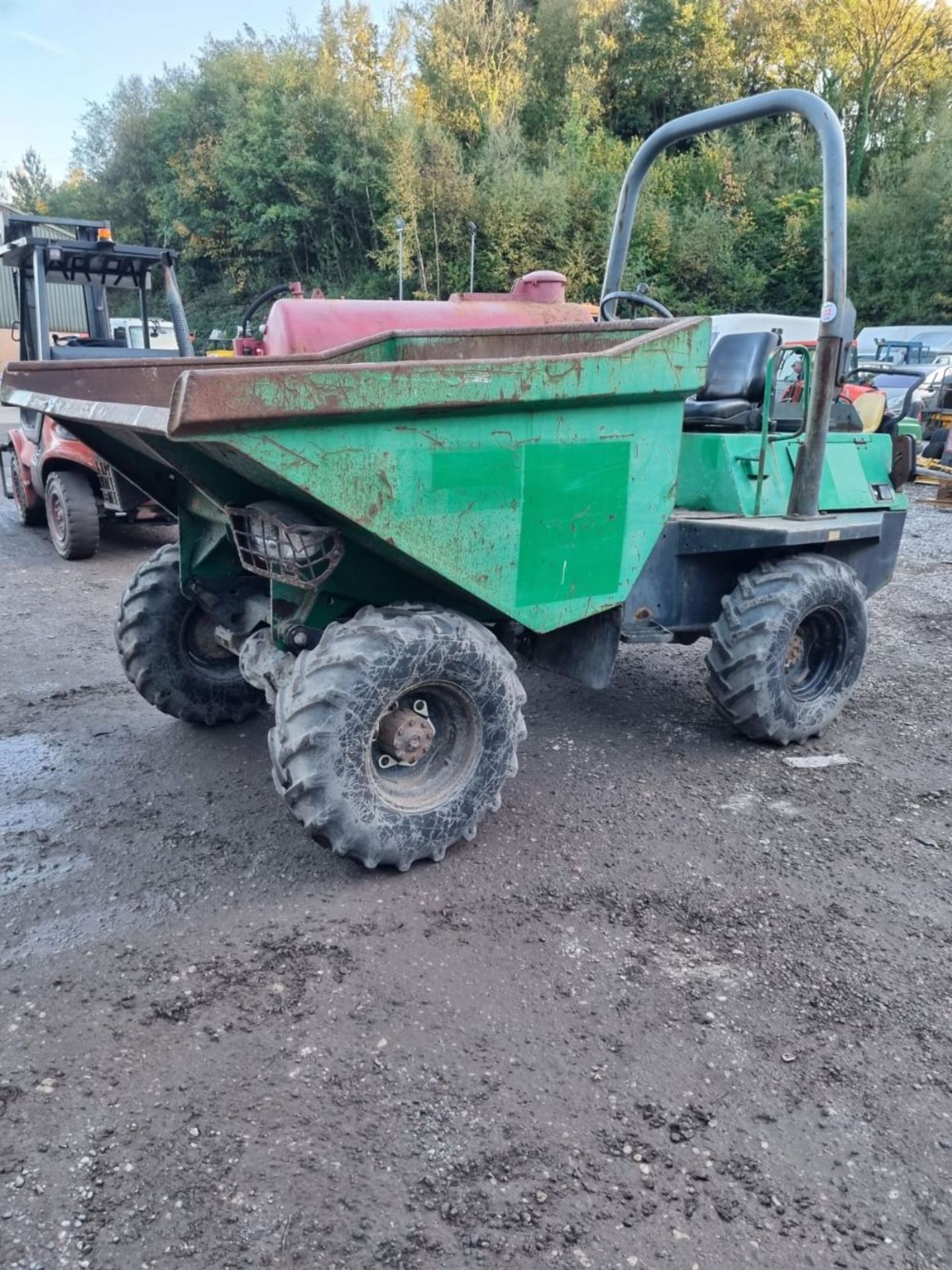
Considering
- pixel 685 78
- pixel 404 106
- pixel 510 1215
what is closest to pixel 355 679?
pixel 510 1215

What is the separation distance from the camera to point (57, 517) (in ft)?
26.0

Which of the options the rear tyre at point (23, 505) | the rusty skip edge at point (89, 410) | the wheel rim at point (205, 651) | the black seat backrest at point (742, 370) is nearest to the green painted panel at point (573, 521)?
the rusty skip edge at point (89, 410)

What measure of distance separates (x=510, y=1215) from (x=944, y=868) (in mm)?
1985

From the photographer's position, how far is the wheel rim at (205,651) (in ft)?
13.2

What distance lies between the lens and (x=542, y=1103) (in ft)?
6.97

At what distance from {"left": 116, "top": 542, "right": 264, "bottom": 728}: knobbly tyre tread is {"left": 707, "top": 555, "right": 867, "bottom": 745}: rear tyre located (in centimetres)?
202

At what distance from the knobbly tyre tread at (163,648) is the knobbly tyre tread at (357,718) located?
3.94ft

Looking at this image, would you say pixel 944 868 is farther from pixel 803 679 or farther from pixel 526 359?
pixel 526 359

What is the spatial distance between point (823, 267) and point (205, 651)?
2.88 metres

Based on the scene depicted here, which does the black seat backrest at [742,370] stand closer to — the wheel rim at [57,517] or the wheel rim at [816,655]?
the wheel rim at [816,655]

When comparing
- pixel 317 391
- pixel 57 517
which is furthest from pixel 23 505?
pixel 317 391

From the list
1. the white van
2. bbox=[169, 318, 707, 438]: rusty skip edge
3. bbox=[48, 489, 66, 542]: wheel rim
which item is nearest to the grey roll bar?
bbox=[169, 318, 707, 438]: rusty skip edge

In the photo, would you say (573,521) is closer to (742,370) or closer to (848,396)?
(742,370)

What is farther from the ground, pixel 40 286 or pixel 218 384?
pixel 40 286
